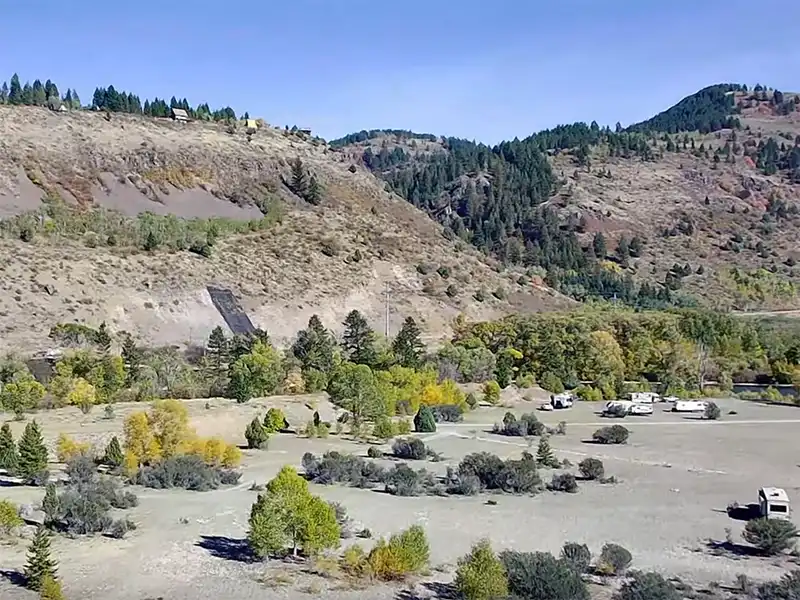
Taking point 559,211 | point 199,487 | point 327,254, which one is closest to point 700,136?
point 559,211

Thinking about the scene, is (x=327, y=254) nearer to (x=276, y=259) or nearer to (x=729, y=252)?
(x=276, y=259)

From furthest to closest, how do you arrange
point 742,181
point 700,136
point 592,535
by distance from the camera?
1. point 700,136
2. point 742,181
3. point 592,535

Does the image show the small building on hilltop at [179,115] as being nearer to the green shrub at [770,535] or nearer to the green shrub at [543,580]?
the green shrub at [770,535]

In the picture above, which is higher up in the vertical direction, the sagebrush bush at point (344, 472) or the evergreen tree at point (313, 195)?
the evergreen tree at point (313, 195)

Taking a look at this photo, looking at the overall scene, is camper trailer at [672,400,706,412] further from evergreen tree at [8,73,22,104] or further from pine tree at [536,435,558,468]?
evergreen tree at [8,73,22,104]

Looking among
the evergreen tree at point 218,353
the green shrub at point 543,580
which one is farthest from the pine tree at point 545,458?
the evergreen tree at point 218,353

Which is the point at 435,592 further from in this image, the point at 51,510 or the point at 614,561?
the point at 51,510
